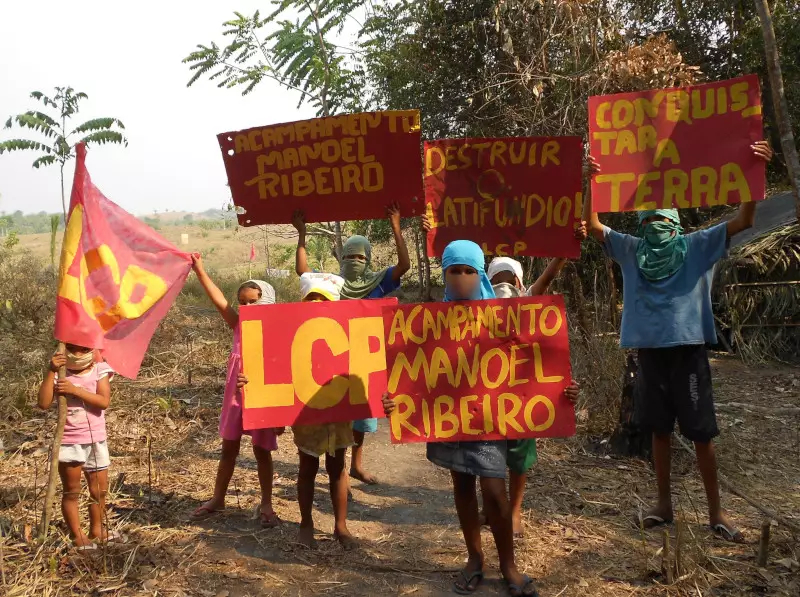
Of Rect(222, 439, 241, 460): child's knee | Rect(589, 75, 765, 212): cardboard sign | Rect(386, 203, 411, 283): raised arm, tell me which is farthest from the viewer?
Rect(222, 439, 241, 460): child's knee

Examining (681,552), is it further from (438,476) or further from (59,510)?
(59,510)

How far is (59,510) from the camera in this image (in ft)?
12.2

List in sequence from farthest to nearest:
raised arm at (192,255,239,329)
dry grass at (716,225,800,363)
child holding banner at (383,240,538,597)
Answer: dry grass at (716,225,800,363) < raised arm at (192,255,239,329) < child holding banner at (383,240,538,597)

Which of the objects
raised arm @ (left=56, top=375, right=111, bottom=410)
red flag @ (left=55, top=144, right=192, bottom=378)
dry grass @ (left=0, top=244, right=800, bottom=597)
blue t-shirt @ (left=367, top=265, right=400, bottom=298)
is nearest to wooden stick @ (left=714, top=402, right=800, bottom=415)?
dry grass @ (left=0, top=244, right=800, bottom=597)

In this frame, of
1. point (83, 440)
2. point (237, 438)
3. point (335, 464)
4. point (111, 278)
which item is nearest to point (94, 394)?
point (83, 440)

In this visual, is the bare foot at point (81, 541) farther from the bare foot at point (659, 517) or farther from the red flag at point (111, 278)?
the bare foot at point (659, 517)

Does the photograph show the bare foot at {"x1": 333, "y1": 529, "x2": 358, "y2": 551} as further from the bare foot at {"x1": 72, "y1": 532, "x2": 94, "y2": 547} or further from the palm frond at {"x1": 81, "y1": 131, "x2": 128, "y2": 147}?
the palm frond at {"x1": 81, "y1": 131, "x2": 128, "y2": 147}

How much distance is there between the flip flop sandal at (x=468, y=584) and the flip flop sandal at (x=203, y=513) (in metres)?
1.70

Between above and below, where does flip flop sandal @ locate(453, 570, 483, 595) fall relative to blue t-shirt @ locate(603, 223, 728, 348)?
below

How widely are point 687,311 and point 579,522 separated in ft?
4.73

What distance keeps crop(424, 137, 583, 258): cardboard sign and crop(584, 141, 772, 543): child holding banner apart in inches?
8.4

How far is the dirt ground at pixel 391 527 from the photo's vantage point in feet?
10.1

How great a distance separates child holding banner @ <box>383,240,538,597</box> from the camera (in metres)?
2.87

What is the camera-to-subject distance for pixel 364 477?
473 centimetres
